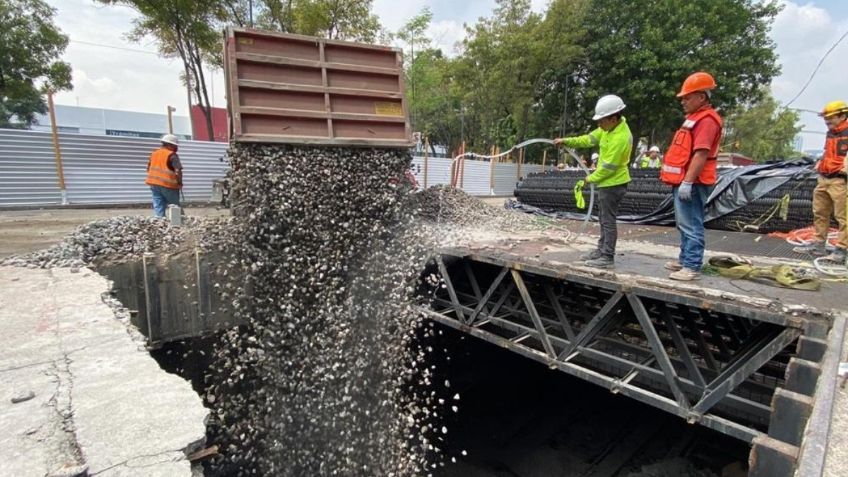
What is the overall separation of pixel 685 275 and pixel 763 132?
50680mm

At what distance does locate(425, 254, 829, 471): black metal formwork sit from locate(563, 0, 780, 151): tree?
45.4 feet

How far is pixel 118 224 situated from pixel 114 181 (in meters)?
4.95

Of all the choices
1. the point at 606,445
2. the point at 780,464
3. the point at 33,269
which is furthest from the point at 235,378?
the point at 606,445

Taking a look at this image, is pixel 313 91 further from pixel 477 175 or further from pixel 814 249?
pixel 477 175

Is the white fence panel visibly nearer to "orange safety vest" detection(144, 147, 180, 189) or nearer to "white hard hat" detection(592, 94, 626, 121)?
"orange safety vest" detection(144, 147, 180, 189)

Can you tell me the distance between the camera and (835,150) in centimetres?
415

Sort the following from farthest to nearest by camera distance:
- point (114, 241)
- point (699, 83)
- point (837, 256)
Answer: point (114, 241)
point (837, 256)
point (699, 83)

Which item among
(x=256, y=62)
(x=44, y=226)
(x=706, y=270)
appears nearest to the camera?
(x=706, y=270)

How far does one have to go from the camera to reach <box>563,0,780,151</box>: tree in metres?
15.2

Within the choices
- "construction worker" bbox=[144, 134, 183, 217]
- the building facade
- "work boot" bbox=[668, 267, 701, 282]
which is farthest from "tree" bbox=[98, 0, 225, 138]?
the building facade

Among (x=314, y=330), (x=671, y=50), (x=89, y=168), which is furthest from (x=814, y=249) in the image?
(x=671, y=50)

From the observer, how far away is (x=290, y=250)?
380 cm

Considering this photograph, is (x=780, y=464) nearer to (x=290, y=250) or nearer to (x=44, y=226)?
(x=290, y=250)

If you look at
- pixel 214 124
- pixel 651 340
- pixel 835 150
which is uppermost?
pixel 214 124
